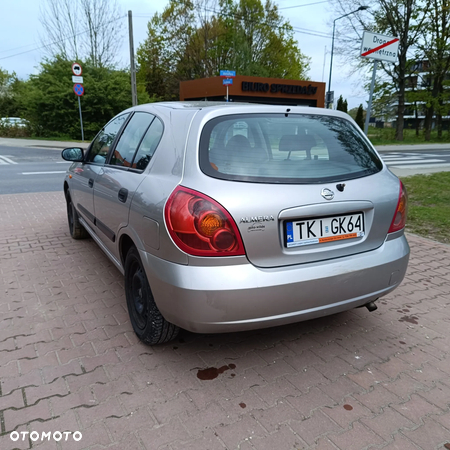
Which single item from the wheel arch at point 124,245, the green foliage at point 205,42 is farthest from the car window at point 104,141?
the green foliage at point 205,42

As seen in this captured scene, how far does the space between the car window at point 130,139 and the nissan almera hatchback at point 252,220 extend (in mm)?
80

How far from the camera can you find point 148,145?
285cm

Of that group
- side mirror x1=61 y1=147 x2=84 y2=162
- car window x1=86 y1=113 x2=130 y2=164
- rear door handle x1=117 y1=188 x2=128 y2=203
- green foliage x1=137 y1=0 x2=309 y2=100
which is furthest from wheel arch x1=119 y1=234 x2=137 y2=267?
green foliage x1=137 y1=0 x2=309 y2=100

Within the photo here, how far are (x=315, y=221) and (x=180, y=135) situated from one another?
98cm

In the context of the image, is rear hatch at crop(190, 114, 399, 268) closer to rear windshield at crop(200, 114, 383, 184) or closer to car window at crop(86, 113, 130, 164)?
rear windshield at crop(200, 114, 383, 184)

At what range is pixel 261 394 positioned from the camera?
7.61 ft

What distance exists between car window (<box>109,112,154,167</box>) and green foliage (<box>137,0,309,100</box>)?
4035 centimetres

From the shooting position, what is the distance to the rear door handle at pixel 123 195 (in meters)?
2.84

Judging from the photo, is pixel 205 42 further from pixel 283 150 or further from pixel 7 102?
pixel 283 150

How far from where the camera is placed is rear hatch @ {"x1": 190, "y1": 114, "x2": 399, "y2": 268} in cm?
221

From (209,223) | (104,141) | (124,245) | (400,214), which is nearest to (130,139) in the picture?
(104,141)

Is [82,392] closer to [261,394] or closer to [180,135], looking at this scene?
[261,394]

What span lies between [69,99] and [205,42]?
23.1 metres

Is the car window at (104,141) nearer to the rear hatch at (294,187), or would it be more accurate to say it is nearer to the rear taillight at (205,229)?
the rear hatch at (294,187)
